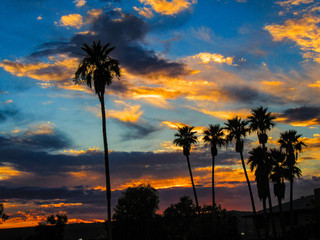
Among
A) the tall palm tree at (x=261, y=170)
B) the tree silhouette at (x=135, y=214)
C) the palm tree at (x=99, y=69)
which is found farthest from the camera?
the tree silhouette at (x=135, y=214)

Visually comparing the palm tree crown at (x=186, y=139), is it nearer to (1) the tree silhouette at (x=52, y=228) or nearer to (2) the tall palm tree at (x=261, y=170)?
(2) the tall palm tree at (x=261, y=170)

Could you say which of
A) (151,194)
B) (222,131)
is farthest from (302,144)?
(151,194)

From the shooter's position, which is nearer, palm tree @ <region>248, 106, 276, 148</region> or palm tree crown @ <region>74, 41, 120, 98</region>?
palm tree crown @ <region>74, 41, 120, 98</region>

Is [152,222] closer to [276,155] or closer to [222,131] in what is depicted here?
[222,131]

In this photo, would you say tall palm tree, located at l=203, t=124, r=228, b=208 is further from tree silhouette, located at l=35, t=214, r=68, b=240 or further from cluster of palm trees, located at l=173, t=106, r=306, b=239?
tree silhouette, located at l=35, t=214, r=68, b=240

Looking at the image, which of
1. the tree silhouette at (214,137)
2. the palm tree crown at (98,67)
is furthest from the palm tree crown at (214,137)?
the palm tree crown at (98,67)

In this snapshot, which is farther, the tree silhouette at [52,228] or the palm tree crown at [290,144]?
the tree silhouette at [52,228]

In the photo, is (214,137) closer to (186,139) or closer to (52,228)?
(186,139)

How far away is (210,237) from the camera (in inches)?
2714

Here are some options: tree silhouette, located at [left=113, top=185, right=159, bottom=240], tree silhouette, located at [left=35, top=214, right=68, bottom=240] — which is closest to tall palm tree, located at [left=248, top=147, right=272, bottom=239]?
tree silhouette, located at [left=113, top=185, right=159, bottom=240]

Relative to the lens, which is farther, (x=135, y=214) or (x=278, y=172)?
(x=135, y=214)

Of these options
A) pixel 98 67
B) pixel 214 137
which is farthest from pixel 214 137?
pixel 98 67

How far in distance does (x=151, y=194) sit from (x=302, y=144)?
36.5m

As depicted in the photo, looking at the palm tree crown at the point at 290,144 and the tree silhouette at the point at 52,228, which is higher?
the palm tree crown at the point at 290,144
